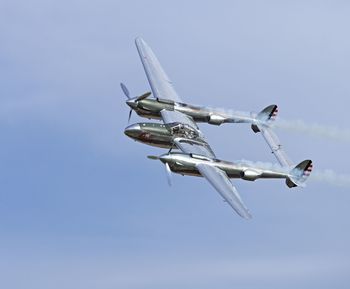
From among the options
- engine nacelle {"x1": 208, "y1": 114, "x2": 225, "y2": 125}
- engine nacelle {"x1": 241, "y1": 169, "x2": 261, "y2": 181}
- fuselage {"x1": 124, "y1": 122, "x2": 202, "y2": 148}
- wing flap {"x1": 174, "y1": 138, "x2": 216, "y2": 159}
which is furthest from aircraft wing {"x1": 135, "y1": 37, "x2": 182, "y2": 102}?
engine nacelle {"x1": 241, "y1": 169, "x2": 261, "y2": 181}

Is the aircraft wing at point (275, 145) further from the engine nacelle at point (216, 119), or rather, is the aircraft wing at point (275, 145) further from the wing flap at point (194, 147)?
the wing flap at point (194, 147)

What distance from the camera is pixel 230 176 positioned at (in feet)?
368

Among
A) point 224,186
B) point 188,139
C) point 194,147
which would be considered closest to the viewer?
point 224,186

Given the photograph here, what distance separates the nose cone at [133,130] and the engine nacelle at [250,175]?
14.9 metres

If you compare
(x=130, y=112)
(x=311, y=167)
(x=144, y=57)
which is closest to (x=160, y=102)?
(x=130, y=112)

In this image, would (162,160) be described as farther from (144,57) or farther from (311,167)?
(144,57)

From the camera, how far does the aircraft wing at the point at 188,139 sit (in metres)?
115

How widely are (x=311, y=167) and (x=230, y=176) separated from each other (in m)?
10.2

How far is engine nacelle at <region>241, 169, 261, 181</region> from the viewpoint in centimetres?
11219

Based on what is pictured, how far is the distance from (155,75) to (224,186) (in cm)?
2981

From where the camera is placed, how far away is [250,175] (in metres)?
112

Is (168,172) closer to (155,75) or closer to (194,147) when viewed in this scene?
(194,147)

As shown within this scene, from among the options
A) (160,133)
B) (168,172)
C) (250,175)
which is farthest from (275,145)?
(168,172)

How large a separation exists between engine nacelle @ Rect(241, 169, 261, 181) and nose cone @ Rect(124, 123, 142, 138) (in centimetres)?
1488
